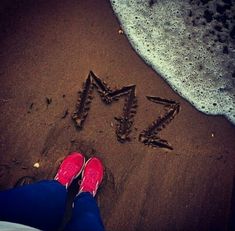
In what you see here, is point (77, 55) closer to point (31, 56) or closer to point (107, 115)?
point (31, 56)

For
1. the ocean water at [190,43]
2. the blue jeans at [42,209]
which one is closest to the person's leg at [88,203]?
the blue jeans at [42,209]

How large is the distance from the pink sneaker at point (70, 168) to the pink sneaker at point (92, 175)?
51 mm

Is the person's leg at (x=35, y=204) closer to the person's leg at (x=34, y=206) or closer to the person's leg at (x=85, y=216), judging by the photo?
the person's leg at (x=34, y=206)

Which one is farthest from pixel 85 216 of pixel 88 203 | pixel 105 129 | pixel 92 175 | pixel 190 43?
pixel 190 43

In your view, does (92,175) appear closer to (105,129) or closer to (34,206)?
(105,129)

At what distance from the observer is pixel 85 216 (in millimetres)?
1621

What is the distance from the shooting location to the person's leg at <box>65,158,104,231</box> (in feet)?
5.14

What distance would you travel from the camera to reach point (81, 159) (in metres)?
2.10

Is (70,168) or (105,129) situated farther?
(105,129)

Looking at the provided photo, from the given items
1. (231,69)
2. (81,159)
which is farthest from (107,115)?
(231,69)

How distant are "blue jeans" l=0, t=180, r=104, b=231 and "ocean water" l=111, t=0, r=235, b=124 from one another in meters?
1.20

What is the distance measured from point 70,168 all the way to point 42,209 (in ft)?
1.49

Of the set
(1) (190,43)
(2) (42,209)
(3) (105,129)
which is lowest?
(2) (42,209)

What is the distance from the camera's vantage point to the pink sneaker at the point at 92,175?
1.98 meters
